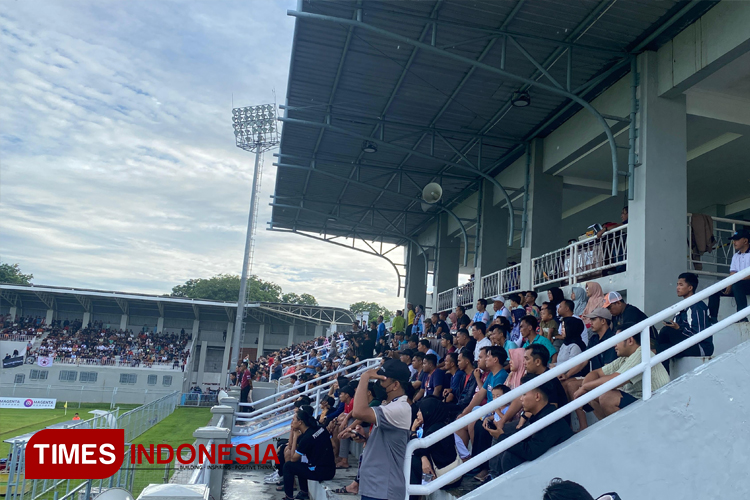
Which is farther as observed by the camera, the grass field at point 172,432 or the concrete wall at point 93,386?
the concrete wall at point 93,386

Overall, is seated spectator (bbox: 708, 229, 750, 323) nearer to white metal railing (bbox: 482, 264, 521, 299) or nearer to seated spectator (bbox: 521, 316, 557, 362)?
seated spectator (bbox: 521, 316, 557, 362)

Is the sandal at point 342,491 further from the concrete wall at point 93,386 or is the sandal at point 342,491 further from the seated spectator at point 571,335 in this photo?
the concrete wall at point 93,386

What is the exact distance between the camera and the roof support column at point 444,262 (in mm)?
20375

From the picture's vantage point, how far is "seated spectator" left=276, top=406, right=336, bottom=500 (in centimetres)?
742

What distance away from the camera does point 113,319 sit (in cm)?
4525

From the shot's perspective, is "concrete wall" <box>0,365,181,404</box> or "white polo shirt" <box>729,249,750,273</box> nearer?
"white polo shirt" <box>729,249,750,273</box>

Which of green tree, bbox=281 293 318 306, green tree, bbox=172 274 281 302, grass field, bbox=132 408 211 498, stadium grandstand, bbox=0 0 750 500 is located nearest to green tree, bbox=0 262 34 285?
green tree, bbox=172 274 281 302

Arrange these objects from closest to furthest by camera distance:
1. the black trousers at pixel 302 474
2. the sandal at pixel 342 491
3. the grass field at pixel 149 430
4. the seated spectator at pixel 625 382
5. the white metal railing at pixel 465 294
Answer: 1. the seated spectator at pixel 625 382
2. the sandal at pixel 342 491
3. the black trousers at pixel 302 474
4. the white metal railing at pixel 465 294
5. the grass field at pixel 149 430

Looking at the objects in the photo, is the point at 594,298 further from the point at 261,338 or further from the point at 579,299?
the point at 261,338

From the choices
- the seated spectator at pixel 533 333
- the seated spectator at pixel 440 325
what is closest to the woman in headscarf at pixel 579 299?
the seated spectator at pixel 440 325

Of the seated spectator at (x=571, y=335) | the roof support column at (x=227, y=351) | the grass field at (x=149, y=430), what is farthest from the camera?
the roof support column at (x=227, y=351)

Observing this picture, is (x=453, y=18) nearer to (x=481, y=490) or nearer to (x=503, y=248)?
(x=481, y=490)

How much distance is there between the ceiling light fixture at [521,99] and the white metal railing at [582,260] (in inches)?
110

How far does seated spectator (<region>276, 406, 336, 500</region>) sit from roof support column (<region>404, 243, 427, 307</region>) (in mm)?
15679
